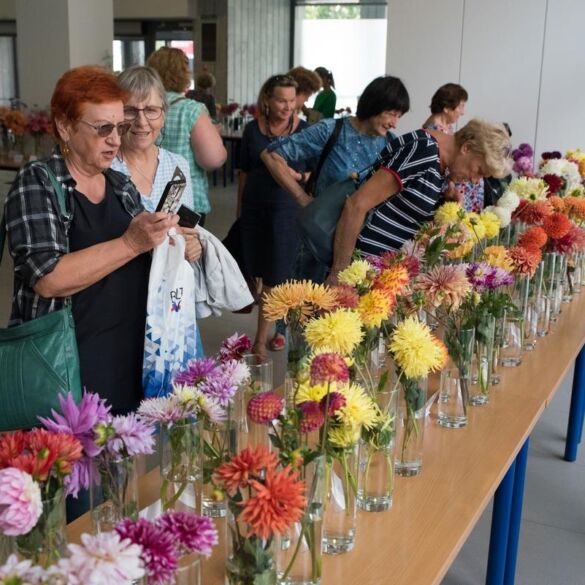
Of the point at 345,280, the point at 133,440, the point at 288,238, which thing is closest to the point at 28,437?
the point at 133,440

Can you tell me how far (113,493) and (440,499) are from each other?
0.61 meters

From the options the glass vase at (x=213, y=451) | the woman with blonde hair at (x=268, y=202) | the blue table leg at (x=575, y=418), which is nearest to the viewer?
the glass vase at (x=213, y=451)

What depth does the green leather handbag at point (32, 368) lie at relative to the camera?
5.21ft

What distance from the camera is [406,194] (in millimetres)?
2455

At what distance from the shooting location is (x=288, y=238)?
4043 mm

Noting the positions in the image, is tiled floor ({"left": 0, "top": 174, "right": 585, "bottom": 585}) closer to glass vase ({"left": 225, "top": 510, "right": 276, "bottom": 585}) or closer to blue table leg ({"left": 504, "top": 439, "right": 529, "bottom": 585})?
blue table leg ({"left": 504, "top": 439, "right": 529, "bottom": 585})

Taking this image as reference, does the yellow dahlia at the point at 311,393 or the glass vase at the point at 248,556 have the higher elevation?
the yellow dahlia at the point at 311,393

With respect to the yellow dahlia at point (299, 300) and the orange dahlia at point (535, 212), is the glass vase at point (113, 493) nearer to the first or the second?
the yellow dahlia at point (299, 300)

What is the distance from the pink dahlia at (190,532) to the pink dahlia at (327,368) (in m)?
0.30

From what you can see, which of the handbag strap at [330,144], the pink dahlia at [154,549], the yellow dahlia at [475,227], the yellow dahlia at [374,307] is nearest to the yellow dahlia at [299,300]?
the yellow dahlia at [374,307]

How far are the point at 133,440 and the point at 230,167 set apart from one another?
426 inches

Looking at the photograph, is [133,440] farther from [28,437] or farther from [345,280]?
[345,280]

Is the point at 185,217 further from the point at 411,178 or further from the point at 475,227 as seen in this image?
the point at 475,227

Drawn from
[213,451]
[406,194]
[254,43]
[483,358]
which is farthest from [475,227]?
[254,43]
